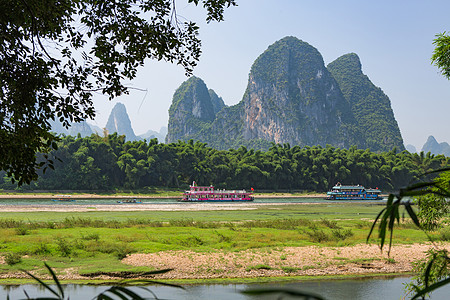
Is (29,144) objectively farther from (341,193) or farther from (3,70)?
(341,193)

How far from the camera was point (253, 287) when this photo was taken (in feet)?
60.6

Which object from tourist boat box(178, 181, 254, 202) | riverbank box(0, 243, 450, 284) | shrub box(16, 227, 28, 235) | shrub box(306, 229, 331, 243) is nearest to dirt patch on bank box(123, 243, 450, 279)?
riverbank box(0, 243, 450, 284)

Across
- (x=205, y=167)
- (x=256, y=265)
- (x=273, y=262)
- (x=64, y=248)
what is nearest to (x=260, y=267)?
(x=256, y=265)

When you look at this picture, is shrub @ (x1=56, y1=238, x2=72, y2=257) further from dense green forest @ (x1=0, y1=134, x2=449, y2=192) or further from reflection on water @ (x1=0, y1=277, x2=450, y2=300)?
dense green forest @ (x1=0, y1=134, x2=449, y2=192)

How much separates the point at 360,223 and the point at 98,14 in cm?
3327

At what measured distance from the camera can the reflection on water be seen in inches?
674

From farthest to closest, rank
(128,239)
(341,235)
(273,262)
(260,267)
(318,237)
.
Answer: (341,235) < (318,237) < (128,239) < (273,262) < (260,267)

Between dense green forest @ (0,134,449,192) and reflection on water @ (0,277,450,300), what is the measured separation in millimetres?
57764

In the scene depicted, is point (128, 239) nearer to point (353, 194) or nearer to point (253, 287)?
point (253, 287)

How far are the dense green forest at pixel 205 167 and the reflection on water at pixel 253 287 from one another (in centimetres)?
5776

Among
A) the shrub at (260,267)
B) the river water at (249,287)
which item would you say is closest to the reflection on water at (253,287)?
Answer: the river water at (249,287)

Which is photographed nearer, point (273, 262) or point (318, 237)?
point (273, 262)

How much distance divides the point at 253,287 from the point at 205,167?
83742 mm

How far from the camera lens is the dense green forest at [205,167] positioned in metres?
86.1
